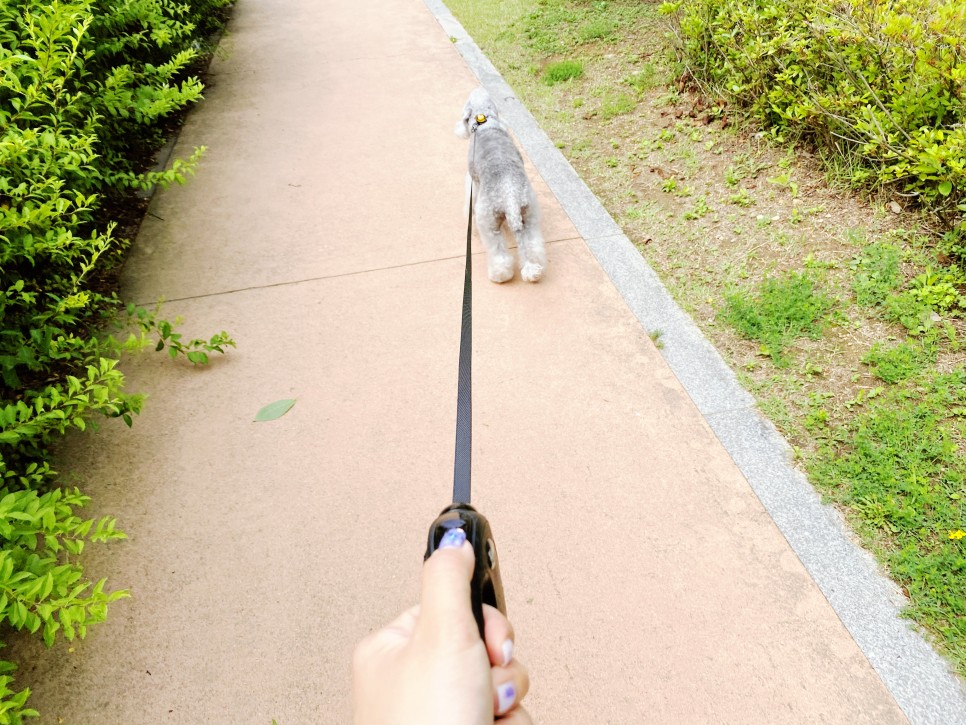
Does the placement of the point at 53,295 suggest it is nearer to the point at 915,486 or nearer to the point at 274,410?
the point at 274,410

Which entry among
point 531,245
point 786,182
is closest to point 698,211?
point 786,182

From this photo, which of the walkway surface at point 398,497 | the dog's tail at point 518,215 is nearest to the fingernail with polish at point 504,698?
the walkway surface at point 398,497

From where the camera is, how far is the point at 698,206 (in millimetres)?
4109

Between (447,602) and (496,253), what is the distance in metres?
2.91

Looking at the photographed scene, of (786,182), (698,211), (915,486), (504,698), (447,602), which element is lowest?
(915,486)

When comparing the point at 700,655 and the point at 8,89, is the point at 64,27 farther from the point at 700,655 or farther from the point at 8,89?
the point at 700,655

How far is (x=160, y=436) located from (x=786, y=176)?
399 centimetres

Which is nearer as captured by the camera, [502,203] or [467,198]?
[502,203]

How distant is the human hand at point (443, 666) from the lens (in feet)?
2.84

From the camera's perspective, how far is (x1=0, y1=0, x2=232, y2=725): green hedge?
195 cm

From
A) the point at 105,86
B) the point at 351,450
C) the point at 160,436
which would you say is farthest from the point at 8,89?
the point at 351,450

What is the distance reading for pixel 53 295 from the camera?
108 inches

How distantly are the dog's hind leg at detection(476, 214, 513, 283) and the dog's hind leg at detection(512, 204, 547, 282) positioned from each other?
85mm

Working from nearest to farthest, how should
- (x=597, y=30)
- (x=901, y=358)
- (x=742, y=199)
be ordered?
1. (x=901, y=358)
2. (x=742, y=199)
3. (x=597, y=30)
